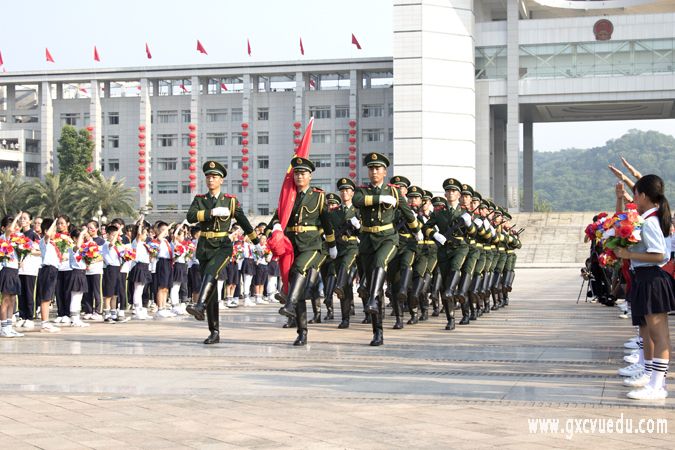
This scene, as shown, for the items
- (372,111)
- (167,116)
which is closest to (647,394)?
(372,111)

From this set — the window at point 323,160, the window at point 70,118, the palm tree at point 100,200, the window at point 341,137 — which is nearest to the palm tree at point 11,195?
the palm tree at point 100,200

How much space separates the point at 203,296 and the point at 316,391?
420 cm

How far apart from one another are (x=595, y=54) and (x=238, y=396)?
62.1 metres

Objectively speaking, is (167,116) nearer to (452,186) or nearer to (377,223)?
(452,186)

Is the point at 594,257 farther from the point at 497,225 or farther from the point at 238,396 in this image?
the point at 238,396

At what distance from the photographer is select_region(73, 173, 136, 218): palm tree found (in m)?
65.6

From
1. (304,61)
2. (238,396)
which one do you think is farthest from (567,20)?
(238,396)

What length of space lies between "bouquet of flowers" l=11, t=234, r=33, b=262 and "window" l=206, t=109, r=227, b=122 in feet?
225

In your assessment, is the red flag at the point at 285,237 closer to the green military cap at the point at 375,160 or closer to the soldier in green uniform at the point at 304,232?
the soldier in green uniform at the point at 304,232

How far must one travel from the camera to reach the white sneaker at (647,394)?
799 centimetres

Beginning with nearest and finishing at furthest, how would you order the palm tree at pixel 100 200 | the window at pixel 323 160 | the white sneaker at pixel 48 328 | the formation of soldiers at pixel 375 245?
the formation of soldiers at pixel 375 245
the white sneaker at pixel 48 328
the palm tree at pixel 100 200
the window at pixel 323 160

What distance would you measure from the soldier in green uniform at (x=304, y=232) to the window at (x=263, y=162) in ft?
229

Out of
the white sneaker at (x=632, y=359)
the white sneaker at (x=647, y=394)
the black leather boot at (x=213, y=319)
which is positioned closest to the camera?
the white sneaker at (x=647, y=394)

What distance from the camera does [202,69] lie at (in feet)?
260
